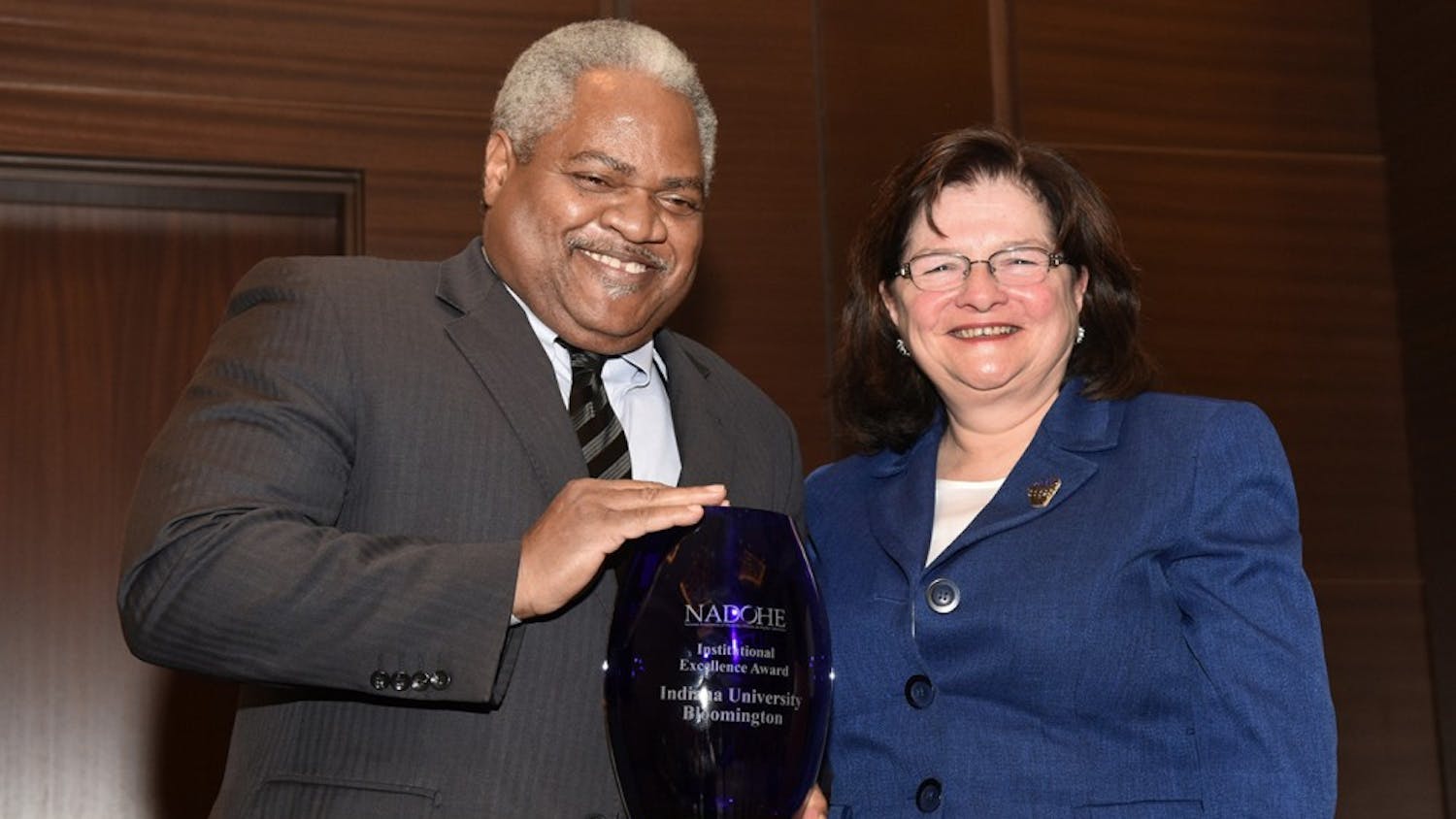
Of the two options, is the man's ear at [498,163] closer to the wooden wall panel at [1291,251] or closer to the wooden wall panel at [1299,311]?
the wooden wall panel at [1291,251]

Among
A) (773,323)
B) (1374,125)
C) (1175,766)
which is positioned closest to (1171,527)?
(1175,766)

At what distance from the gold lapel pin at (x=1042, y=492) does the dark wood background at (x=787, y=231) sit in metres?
1.57

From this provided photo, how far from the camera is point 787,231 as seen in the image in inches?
154

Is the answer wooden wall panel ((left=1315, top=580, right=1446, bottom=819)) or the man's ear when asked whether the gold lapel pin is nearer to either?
the man's ear

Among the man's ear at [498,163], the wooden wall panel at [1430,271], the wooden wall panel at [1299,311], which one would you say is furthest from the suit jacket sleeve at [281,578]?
the wooden wall panel at [1430,271]

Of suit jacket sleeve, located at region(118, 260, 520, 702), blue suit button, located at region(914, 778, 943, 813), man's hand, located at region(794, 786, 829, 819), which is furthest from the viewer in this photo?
blue suit button, located at region(914, 778, 943, 813)

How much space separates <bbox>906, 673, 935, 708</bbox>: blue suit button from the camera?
6.45 feet

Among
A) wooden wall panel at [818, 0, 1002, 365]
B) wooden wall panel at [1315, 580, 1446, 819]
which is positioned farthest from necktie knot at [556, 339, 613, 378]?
wooden wall panel at [1315, 580, 1446, 819]

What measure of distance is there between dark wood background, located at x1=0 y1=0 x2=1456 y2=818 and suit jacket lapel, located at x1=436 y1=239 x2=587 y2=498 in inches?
63.8

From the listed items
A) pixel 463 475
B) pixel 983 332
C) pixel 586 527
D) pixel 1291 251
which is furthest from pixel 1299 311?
pixel 586 527

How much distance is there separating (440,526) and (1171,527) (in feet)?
2.68

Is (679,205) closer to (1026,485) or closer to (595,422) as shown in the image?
(595,422)

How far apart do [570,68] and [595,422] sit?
453 millimetres

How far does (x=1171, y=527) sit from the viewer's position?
1.94 metres
